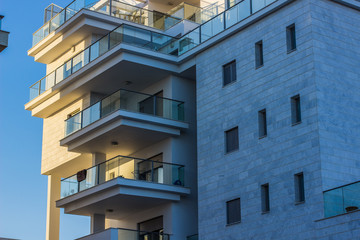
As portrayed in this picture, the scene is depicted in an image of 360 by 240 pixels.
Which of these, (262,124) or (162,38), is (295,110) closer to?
(262,124)

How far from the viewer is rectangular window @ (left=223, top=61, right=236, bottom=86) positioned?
32.1 meters

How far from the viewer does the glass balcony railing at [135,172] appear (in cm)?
3431

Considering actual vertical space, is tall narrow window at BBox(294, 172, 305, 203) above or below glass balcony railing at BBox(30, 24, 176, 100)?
below

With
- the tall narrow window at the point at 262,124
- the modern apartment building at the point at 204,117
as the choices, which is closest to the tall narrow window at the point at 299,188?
the modern apartment building at the point at 204,117

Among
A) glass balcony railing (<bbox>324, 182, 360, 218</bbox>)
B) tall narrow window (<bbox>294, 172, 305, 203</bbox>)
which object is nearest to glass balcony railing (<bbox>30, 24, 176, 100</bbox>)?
tall narrow window (<bbox>294, 172, 305, 203</bbox>)

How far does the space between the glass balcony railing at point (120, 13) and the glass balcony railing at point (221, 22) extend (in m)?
4.84

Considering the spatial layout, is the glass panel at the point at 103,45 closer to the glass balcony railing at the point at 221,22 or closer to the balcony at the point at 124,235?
the glass balcony railing at the point at 221,22

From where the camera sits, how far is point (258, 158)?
29203 millimetres

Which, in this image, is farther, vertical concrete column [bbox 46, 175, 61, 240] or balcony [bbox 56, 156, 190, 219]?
vertical concrete column [bbox 46, 175, 61, 240]

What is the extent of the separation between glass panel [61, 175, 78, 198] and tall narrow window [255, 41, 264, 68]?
1186 centimetres

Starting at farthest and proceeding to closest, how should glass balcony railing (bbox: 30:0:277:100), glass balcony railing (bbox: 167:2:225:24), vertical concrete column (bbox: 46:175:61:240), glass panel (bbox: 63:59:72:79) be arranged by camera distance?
vertical concrete column (bbox: 46:175:61:240) < glass balcony railing (bbox: 167:2:225:24) < glass panel (bbox: 63:59:72:79) < glass balcony railing (bbox: 30:0:277:100)

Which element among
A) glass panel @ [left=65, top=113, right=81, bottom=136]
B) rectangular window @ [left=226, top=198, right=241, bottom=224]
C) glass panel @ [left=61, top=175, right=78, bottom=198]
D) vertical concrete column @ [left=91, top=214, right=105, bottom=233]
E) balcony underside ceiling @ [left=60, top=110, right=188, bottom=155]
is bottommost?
rectangular window @ [left=226, top=198, right=241, bottom=224]

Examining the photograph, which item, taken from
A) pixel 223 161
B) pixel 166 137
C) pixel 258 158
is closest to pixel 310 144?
pixel 258 158

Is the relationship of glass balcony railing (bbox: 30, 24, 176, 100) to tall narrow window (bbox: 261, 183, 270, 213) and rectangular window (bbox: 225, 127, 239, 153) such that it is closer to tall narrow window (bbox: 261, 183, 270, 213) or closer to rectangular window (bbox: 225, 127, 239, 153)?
rectangular window (bbox: 225, 127, 239, 153)
